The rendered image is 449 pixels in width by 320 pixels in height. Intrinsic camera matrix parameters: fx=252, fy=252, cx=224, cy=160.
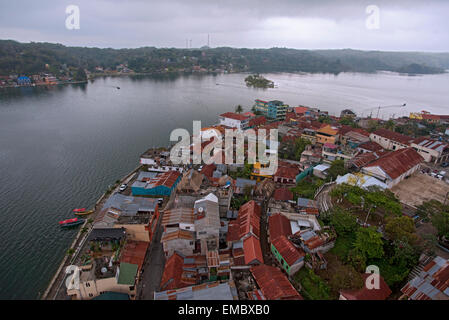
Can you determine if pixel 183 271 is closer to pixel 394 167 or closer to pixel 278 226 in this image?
pixel 278 226

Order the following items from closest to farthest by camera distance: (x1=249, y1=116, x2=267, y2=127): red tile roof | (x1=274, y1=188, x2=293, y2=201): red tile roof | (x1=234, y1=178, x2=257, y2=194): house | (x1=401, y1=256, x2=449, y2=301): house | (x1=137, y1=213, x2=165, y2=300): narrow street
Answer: (x1=401, y1=256, x2=449, y2=301): house < (x1=137, y1=213, x2=165, y2=300): narrow street < (x1=274, y1=188, x2=293, y2=201): red tile roof < (x1=234, y1=178, x2=257, y2=194): house < (x1=249, y1=116, x2=267, y2=127): red tile roof

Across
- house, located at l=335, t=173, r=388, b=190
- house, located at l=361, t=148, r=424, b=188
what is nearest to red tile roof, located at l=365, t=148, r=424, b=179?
house, located at l=361, t=148, r=424, b=188

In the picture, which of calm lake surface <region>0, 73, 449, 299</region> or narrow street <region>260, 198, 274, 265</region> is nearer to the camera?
narrow street <region>260, 198, 274, 265</region>

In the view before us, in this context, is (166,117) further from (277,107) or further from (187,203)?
(187,203)

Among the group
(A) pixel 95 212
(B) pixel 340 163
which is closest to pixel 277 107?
(B) pixel 340 163

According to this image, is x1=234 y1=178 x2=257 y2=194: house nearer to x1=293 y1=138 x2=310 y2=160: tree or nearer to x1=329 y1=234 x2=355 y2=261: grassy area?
x1=293 y1=138 x2=310 y2=160: tree

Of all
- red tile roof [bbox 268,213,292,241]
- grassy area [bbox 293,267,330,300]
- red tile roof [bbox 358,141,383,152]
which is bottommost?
grassy area [bbox 293,267,330,300]
